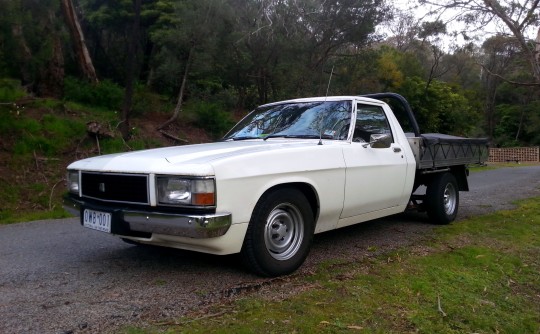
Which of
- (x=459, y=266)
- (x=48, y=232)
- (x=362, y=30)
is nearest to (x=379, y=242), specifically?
(x=459, y=266)

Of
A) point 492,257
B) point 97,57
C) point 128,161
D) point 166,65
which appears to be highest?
point 97,57

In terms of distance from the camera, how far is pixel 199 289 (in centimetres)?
396

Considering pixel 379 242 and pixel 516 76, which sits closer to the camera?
→ pixel 379 242

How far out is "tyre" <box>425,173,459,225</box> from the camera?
22.5 ft

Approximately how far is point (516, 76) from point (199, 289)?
43.6 meters

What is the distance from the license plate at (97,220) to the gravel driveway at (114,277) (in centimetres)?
44

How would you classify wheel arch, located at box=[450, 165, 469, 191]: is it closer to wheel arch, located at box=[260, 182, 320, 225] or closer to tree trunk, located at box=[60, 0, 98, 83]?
wheel arch, located at box=[260, 182, 320, 225]

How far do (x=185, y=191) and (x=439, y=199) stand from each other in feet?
13.9

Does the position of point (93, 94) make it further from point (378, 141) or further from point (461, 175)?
point (378, 141)

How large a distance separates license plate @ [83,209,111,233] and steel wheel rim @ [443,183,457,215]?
4.83m

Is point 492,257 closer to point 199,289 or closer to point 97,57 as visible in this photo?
point 199,289

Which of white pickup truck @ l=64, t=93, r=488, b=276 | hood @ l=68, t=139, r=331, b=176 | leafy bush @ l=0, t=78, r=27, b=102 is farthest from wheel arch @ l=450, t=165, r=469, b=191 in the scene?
leafy bush @ l=0, t=78, r=27, b=102

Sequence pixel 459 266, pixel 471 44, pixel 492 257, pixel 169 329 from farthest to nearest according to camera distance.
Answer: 1. pixel 471 44
2. pixel 492 257
3. pixel 459 266
4. pixel 169 329

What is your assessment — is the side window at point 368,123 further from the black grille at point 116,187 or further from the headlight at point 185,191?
the black grille at point 116,187
